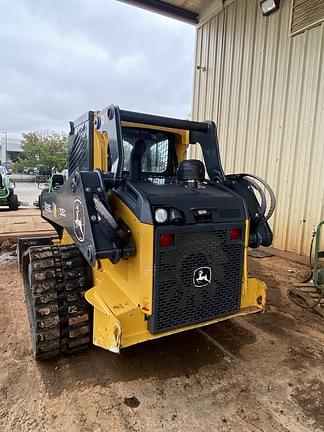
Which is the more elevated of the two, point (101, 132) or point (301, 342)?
point (101, 132)

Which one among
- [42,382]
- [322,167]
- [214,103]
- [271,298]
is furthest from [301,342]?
[214,103]

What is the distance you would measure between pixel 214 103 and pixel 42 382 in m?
6.85

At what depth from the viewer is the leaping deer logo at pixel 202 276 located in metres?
2.14

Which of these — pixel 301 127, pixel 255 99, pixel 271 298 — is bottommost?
pixel 271 298

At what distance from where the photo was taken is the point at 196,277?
2141 mm

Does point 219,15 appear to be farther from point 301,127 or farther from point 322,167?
point 322,167

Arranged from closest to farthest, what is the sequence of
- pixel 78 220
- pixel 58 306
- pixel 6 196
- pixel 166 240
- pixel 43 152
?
pixel 166 240
pixel 78 220
pixel 58 306
pixel 6 196
pixel 43 152

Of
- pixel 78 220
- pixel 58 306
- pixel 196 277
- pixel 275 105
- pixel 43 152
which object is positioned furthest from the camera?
pixel 43 152

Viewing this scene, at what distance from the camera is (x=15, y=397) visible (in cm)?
202

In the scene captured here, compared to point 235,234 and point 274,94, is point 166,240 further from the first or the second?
point 274,94

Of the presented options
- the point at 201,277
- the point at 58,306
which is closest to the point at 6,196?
the point at 58,306

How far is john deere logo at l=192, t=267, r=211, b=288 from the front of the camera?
214cm

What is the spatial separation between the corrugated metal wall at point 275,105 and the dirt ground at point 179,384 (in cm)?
288

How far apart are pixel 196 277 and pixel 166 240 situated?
0.38 meters
